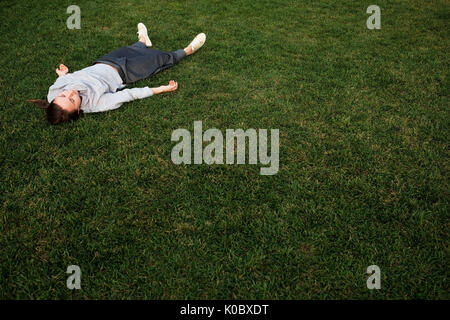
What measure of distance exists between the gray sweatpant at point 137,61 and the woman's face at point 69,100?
857 millimetres

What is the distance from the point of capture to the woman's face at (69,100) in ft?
11.0

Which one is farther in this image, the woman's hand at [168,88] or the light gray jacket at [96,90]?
the woman's hand at [168,88]

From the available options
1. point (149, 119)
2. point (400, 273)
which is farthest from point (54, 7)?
point (400, 273)

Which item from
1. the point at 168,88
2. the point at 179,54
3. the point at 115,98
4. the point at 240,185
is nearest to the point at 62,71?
the point at 115,98

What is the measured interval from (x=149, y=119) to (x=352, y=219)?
98.7 inches

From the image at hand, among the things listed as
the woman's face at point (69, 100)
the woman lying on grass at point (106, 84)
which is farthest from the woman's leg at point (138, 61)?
the woman's face at point (69, 100)

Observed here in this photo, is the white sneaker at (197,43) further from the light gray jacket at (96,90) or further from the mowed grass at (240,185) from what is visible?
the light gray jacket at (96,90)

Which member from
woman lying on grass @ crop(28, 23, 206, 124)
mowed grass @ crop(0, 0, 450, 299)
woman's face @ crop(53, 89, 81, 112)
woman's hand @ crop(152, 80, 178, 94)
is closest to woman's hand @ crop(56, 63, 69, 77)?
woman lying on grass @ crop(28, 23, 206, 124)

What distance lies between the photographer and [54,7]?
6.57 m

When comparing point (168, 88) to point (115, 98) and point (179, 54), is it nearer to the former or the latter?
point (115, 98)

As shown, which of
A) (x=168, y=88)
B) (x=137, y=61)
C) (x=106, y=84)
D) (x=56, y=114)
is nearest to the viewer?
(x=56, y=114)

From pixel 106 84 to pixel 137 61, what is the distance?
2.17 feet

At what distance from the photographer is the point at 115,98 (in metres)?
3.60

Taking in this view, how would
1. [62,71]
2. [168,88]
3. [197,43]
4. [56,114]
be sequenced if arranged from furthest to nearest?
1. [197,43]
2. [62,71]
3. [168,88]
4. [56,114]
